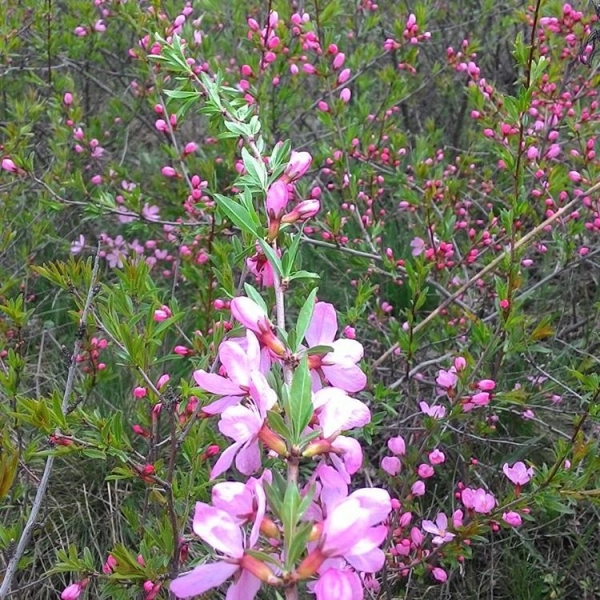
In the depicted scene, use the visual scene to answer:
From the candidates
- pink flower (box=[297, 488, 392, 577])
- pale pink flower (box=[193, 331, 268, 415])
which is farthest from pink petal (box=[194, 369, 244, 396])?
pink flower (box=[297, 488, 392, 577])

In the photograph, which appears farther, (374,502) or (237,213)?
(237,213)

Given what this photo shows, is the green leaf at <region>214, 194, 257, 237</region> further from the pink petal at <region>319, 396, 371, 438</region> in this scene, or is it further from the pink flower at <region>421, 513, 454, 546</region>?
the pink flower at <region>421, 513, 454, 546</region>

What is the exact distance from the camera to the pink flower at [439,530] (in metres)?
1.81

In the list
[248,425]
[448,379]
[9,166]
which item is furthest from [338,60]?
[248,425]

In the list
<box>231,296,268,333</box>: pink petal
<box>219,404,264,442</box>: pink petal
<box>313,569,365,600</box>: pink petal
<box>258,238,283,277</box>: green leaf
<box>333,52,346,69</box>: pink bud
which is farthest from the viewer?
<box>333,52,346,69</box>: pink bud

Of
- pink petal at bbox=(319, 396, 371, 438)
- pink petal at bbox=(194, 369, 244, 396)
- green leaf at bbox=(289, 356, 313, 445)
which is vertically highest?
green leaf at bbox=(289, 356, 313, 445)

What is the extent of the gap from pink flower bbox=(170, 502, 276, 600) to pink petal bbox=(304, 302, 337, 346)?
12.0 inches

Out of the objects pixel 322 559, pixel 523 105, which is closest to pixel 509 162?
pixel 523 105

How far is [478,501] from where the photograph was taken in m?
1.80

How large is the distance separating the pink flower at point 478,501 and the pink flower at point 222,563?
3.90 ft

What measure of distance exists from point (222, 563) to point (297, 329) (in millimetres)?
304

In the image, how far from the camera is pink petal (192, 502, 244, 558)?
0.70 metres

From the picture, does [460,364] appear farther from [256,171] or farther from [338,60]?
[338,60]

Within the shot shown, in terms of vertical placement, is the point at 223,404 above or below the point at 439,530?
above
